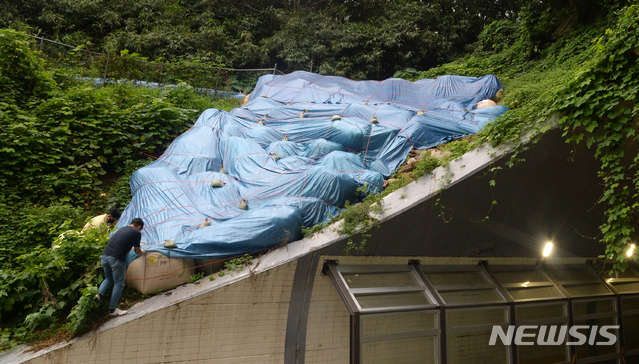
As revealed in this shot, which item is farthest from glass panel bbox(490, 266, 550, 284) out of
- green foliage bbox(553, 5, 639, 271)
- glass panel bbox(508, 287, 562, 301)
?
green foliage bbox(553, 5, 639, 271)

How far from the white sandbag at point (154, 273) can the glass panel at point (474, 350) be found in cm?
347

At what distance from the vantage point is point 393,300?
4.99 meters

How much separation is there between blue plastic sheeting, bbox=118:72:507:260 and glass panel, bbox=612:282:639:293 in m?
3.72

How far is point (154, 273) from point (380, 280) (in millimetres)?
2734

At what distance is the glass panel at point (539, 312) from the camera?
5914 millimetres

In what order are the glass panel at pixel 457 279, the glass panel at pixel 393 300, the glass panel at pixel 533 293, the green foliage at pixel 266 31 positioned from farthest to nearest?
the green foliage at pixel 266 31 → the glass panel at pixel 533 293 → the glass panel at pixel 457 279 → the glass panel at pixel 393 300

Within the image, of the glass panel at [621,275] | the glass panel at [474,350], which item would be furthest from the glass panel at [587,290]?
the glass panel at [474,350]

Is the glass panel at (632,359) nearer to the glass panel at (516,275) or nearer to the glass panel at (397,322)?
the glass panel at (516,275)

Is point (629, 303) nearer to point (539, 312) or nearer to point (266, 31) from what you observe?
point (539, 312)

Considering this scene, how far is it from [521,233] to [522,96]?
259 cm

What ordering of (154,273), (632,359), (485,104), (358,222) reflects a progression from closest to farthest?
(154,273) → (358,222) → (632,359) → (485,104)

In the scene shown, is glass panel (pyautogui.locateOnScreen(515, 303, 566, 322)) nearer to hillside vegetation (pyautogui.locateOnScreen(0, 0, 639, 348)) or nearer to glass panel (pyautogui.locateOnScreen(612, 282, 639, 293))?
hillside vegetation (pyautogui.locateOnScreen(0, 0, 639, 348))

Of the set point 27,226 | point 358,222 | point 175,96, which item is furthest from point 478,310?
point 175,96

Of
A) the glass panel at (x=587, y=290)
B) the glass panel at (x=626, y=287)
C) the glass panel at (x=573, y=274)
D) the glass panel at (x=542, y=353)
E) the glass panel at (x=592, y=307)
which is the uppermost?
the glass panel at (x=573, y=274)
